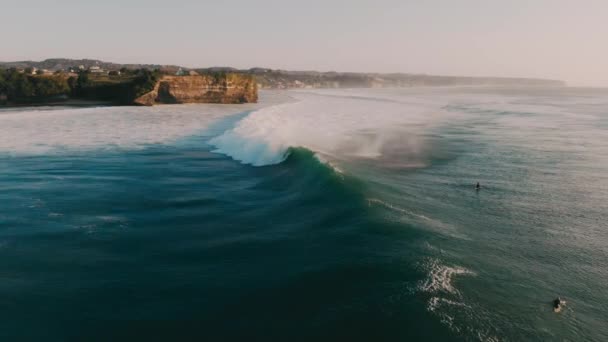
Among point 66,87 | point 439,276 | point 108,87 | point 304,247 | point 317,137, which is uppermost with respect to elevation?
point 108,87

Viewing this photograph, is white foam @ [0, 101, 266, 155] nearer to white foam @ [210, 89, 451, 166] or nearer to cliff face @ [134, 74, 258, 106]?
white foam @ [210, 89, 451, 166]

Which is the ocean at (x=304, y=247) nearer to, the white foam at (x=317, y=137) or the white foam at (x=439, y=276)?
the white foam at (x=439, y=276)

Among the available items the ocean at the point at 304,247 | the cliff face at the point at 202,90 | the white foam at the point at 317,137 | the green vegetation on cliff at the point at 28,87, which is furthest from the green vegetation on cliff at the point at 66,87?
the ocean at the point at 304,247

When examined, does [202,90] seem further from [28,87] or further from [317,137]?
[317,137]

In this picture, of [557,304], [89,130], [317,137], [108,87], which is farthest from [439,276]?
[108,87]

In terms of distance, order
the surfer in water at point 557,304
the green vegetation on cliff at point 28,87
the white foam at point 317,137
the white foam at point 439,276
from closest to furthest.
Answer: the surfer in water at point 557,304, the white foam at point 439,276, the white foam at point 317,137, the green vegetation on cliff at point 28,87

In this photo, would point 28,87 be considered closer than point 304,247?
No

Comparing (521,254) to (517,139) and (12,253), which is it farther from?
(517,139)
